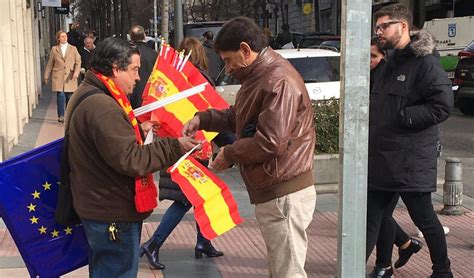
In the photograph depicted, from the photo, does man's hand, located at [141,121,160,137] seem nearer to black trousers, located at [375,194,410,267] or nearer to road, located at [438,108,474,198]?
black trousers, located at [375,194,410,267]

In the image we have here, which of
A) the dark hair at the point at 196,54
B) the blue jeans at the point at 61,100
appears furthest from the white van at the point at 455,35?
the dark hair at the point at 196,54

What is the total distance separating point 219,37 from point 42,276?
156 cm

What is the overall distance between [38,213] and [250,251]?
2.67 m

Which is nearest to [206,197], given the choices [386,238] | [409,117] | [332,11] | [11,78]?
[409,117]

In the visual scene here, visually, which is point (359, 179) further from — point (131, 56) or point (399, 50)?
point (399, 50)

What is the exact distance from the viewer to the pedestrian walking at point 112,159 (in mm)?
3332

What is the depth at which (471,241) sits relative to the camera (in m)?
6.27

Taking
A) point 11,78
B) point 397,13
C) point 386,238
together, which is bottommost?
point 386,238

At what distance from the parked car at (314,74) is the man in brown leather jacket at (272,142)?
277 inches

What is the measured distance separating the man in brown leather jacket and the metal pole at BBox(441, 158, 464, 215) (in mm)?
3946

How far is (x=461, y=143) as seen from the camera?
12.7m

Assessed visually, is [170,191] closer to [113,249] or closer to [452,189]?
[113,249]

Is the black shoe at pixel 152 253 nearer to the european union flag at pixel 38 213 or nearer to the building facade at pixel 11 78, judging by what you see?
the european union flag at pixel 38 213

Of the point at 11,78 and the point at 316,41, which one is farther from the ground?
the point at 316,41
